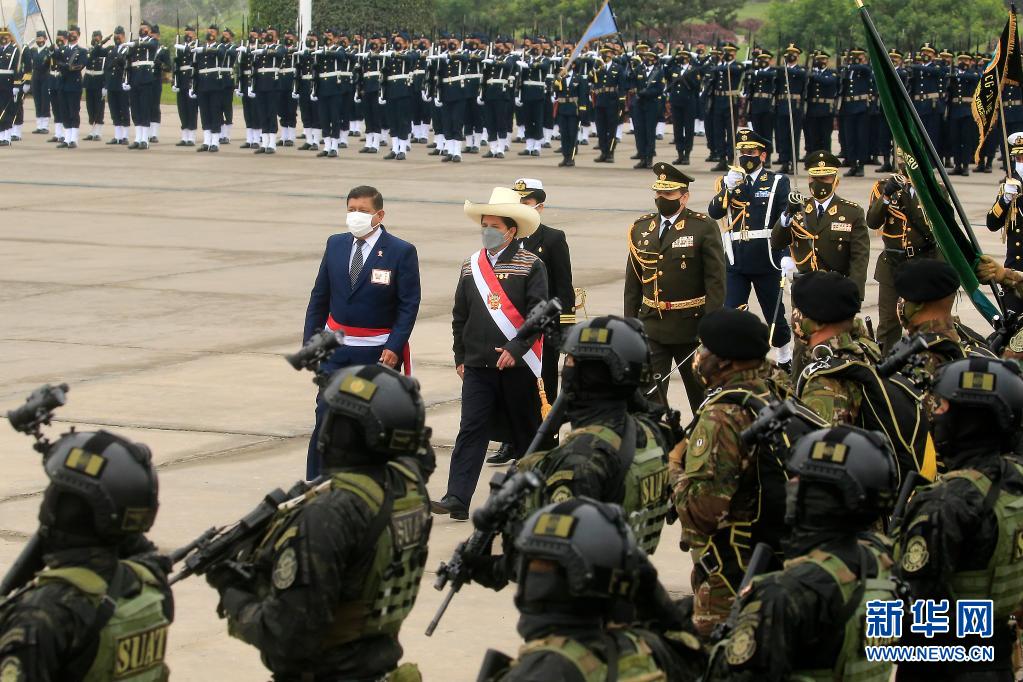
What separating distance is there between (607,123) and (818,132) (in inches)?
147

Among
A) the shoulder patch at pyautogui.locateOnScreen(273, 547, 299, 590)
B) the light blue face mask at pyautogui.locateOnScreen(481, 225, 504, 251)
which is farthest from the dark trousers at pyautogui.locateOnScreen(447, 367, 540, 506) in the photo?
the shoulder patch at pyautogui.locateOnScreen(273, 547, 299, 590)

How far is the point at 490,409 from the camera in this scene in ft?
31.3

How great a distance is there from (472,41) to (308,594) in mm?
28732

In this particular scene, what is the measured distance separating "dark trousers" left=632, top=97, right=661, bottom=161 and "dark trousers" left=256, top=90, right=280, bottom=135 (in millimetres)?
6728

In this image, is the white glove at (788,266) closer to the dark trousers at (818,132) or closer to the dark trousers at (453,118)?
the dark trousers at (818,132)

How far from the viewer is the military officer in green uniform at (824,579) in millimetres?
4277

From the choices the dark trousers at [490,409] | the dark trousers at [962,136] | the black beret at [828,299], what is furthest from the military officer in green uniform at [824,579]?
the dark trousers at [962,136]

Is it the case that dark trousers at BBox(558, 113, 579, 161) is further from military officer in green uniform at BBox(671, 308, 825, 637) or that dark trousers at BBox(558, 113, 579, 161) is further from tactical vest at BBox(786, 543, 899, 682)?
tactical vest at BBox(786, 543, 899, 682)

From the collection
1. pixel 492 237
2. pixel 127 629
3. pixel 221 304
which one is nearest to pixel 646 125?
pixel 221 304

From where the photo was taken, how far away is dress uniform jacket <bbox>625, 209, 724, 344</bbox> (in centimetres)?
1089

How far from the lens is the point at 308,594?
4.51 metres

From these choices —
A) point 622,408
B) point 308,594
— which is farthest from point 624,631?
point 622,408

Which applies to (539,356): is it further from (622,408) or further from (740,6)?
(740,6)

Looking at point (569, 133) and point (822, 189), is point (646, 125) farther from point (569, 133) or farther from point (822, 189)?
point (822, 189)
